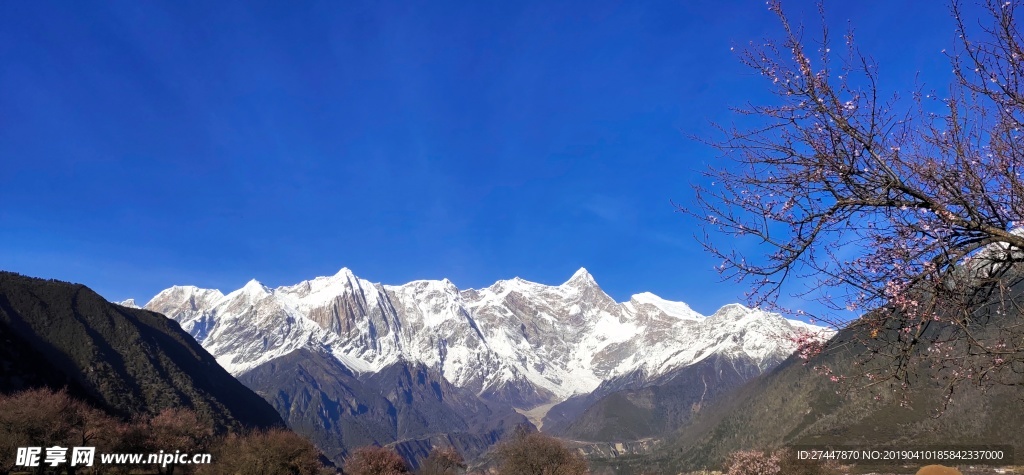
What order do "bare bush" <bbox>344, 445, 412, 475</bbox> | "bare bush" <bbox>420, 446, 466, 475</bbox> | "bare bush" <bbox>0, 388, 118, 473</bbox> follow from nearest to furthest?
"bare bush" <bbox>0, 388, 118, 473</bbox> → "bare bush" <bbox>344, 445, 412, 475</bbox> → "bare bush" <bbox>420, 446, 466, 475</bbox>

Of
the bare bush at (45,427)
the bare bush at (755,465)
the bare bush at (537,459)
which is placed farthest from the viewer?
the bare bush at (537,459)

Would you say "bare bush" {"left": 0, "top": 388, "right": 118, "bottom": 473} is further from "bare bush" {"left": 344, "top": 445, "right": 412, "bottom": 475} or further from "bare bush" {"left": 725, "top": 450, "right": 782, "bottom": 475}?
"bare bush" {"left": 725, "top": 450, "right": 782, "bottom": 475}

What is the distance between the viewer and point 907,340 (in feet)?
35.6

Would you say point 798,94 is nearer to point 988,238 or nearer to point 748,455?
point 988,238

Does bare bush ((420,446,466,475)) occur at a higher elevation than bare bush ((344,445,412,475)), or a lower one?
lower

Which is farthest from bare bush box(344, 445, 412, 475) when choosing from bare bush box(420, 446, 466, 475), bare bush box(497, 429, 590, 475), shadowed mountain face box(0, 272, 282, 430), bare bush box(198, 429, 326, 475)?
shadowed mountain face box(0, 272, 282, 430)

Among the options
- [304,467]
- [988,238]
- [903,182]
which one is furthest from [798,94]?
[304,467]

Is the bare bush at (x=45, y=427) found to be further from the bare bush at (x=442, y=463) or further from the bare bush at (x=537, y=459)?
the bare bush at (x=442, y=463)

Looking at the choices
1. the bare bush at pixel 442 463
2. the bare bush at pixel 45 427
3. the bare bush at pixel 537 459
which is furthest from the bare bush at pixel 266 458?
the bare bush at pixel 442 463

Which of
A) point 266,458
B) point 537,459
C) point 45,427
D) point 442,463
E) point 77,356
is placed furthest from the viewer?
point 77,356

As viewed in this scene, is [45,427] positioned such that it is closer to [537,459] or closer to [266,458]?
[266,458]

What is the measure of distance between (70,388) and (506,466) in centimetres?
10016

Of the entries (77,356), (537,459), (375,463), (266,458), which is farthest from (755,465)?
(77,356)

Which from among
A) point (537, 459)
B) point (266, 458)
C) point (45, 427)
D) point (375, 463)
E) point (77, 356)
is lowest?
point (537, 459)
